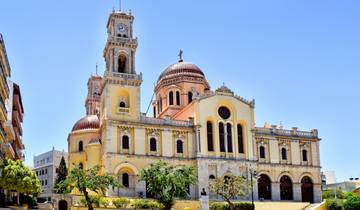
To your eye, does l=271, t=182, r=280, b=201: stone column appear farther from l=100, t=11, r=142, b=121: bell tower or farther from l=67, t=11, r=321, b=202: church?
l=100, t=11, r=142, b=121: bell tower

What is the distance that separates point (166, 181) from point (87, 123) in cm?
1948

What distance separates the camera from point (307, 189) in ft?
230

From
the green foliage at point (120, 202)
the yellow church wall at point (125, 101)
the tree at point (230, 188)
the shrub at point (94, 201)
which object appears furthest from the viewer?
the yellow church wall at point (125, 101)

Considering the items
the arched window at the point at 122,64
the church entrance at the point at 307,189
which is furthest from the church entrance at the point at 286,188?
the arched window at the point at 122,64

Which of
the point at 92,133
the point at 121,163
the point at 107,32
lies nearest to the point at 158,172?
the point at 121,163

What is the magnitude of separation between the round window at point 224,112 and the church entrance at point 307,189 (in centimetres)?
1276

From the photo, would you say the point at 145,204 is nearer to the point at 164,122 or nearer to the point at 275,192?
the point at 164,122

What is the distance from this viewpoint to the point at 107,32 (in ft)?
223

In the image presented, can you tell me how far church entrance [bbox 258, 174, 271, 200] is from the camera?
220 feet

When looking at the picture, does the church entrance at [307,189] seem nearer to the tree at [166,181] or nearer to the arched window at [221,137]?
the arched window at [221,137]

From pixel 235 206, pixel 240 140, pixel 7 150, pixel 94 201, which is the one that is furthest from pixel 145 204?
pixel 240 140

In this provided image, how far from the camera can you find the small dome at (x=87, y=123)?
2713 inches

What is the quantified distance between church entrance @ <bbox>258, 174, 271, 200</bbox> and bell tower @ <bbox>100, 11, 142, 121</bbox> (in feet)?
55.3

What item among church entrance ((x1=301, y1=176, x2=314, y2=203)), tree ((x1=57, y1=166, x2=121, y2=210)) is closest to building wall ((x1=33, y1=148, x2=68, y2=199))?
church entrance ((x1=301, y1=176, x2=314, y2=203))
